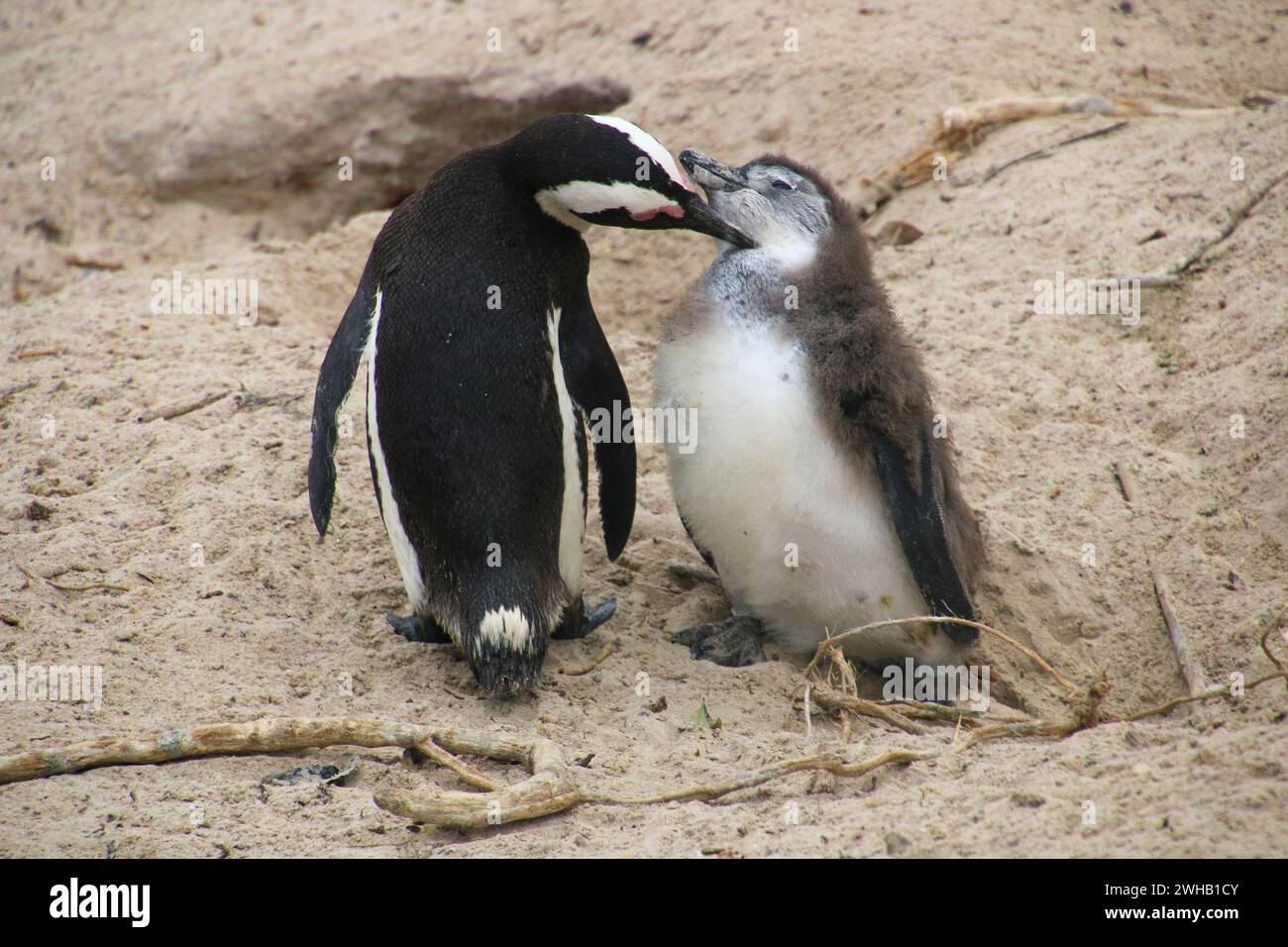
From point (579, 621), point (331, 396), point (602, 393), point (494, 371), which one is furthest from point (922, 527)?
point (331, 396)

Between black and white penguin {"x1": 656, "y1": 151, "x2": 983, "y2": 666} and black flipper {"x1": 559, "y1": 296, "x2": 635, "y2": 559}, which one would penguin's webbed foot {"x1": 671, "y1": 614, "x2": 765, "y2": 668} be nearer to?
black and white penguin {"x1": 656, "y1": 151, "x2": 983, "y2": 666}

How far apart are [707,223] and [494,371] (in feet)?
2.38

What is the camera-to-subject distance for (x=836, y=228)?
3381 mm

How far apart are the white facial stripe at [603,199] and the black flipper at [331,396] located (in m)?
0.52

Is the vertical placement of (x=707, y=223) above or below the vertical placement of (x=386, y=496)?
above

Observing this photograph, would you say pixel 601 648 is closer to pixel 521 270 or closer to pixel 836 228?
pixel 521 270

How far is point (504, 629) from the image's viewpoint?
2939 millimetres

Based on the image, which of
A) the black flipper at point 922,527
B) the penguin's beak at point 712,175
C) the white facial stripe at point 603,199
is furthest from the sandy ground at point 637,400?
the white facial stripe at point 603,199

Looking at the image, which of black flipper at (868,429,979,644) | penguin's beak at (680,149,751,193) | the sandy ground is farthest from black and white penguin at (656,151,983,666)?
the sandy ground

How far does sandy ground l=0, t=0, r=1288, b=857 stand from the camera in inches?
93.0

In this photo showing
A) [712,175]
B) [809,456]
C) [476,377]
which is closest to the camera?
[476,377]

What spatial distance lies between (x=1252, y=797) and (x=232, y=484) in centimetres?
289

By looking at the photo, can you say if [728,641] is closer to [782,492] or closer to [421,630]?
[782,492]
